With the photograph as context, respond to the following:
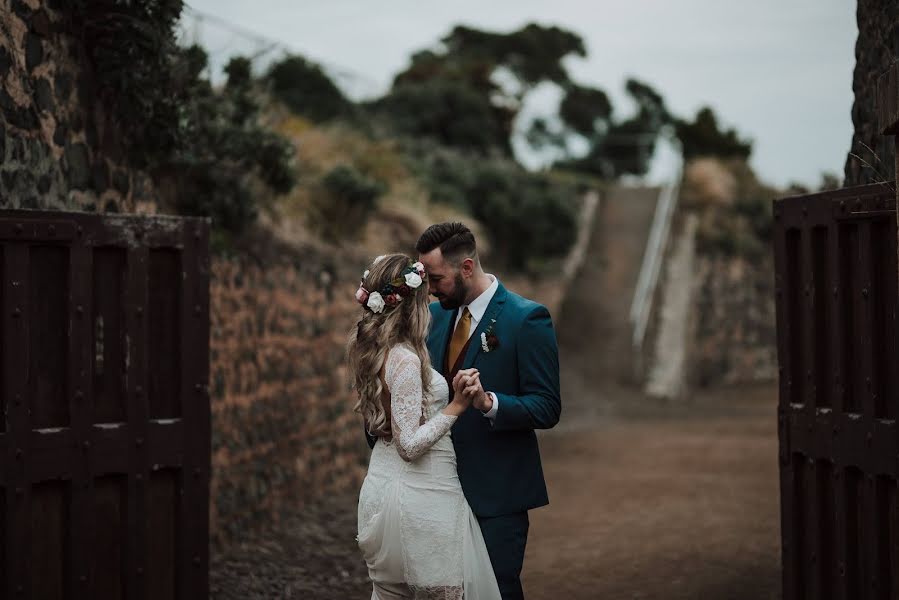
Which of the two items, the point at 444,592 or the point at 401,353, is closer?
the point at 444,592

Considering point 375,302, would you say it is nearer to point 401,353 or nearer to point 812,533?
point 401,353

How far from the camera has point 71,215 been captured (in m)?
4.77

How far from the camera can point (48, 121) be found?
5.81 meters

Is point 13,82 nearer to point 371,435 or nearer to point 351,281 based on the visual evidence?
point 371,435

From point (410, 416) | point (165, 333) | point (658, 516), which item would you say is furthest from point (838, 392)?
point (658, 516)

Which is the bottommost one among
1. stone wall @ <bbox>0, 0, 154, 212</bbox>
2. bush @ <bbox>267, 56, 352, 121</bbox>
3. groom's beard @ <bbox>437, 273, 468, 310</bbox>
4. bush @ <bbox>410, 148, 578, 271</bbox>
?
groom's beard @ <bbox>437, 273, 468, 310</bbox>

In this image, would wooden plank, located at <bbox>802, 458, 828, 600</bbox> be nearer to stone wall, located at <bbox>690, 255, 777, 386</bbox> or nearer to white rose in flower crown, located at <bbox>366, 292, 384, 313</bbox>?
white rose in flower crown, located at <bbox>366, 292, 384, 313</bbox>

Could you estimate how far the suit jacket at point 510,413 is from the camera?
14.3 feet

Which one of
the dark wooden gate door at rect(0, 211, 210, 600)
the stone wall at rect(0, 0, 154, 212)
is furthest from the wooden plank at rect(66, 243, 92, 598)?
the stone wall at rect(0, 0, 154, 212)

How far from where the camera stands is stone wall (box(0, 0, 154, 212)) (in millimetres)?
5371

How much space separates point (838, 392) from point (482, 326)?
1.66m

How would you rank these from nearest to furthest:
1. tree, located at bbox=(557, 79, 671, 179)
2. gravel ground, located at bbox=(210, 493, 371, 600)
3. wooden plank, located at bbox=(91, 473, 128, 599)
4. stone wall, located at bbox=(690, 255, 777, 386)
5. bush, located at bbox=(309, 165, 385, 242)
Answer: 1. wooden plank, located at bbox=(91, 473, 128, 599)
2. gravel ground, located at bbox=(210, 493, 371, 600)
3. bush, located at bbox=(309, 165, 385, 242)
4. stone wall, located at bbox=(690, 255, 777, 386)
5. tree, located at bbox=(557, 79, 671, 179)

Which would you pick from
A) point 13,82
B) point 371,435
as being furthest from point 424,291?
point 13,82

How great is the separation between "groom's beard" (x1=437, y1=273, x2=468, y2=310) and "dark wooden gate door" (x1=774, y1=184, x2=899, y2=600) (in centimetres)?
162
